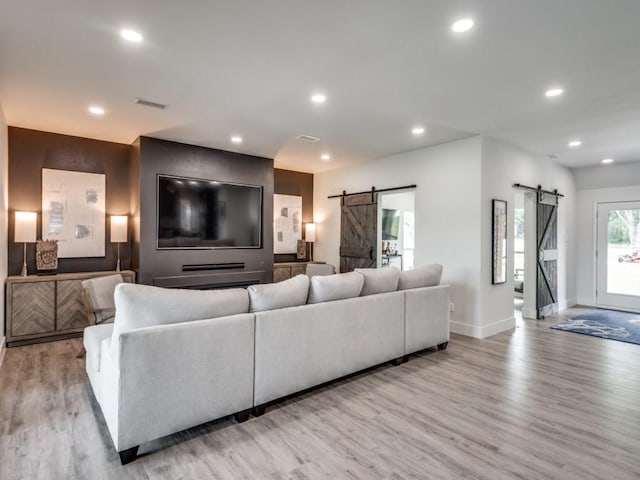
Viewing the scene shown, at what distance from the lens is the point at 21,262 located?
186 inches

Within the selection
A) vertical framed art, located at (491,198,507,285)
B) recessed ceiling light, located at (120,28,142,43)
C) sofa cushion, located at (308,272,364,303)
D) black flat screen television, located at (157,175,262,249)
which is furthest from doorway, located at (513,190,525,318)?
recessed ceiling light, located at (120,28,142,43)

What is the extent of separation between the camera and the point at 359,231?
21.9ft

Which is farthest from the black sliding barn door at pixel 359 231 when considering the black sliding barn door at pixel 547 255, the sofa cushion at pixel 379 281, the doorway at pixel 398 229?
the black sliding barn door at pixel 547 255

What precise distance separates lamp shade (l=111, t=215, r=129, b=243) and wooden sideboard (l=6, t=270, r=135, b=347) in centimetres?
65

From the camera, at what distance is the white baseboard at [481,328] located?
479cm

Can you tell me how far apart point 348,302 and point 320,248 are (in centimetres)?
447

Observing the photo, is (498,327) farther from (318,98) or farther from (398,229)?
(398,229)

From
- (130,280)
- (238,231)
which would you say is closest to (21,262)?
(130,280)

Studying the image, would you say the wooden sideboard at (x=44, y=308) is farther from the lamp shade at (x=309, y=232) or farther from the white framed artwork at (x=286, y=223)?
the lamp shade at (x=309, y=232)

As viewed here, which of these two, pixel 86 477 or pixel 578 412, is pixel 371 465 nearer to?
pixel 86 477

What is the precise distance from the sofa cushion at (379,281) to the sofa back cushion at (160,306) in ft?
4.69

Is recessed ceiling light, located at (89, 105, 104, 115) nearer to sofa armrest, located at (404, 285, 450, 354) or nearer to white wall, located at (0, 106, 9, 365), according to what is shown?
white wall, located at (0, 106, 9, 365)

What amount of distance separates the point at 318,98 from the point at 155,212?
9.90ft

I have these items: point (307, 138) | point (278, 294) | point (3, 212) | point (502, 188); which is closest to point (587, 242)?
point (502, 188)
